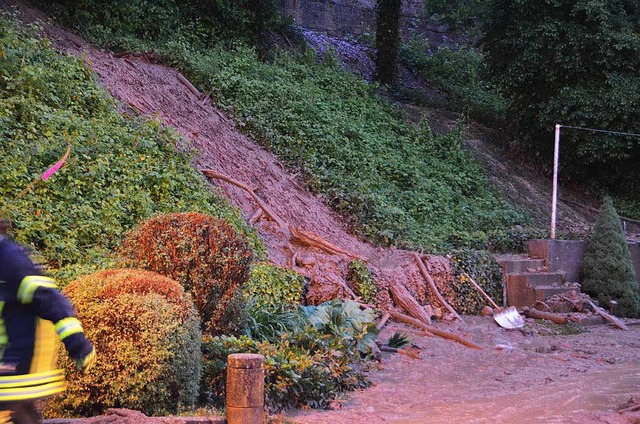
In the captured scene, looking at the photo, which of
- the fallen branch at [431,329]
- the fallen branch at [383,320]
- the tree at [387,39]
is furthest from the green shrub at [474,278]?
the tree at [387,39]

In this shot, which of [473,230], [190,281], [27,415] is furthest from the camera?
[473,230]

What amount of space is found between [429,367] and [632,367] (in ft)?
9.51

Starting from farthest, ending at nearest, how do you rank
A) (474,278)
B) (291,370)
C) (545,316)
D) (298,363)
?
(474,278) → (545,316) → (298,363) → (291,370)

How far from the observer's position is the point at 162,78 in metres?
14.6

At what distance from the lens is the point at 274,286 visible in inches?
394

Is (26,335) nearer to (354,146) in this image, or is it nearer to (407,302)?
(407,302)

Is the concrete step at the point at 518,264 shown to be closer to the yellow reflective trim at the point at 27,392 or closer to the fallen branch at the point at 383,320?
the fallen branch at the point at 383,320

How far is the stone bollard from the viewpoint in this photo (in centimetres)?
528

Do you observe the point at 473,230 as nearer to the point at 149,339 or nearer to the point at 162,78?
the point at 162,78

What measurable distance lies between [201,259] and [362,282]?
4.79 meters

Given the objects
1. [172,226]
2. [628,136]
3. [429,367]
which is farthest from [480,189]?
[172,226]

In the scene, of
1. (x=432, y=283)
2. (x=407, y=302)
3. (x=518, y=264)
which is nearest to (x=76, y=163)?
(x=407, y=302)

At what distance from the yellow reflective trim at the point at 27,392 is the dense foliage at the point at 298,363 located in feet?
9.21

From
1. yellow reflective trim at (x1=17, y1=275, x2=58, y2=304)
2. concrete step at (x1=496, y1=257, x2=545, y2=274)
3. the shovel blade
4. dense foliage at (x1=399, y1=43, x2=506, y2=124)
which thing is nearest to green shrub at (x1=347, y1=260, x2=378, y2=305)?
the shovel blade
